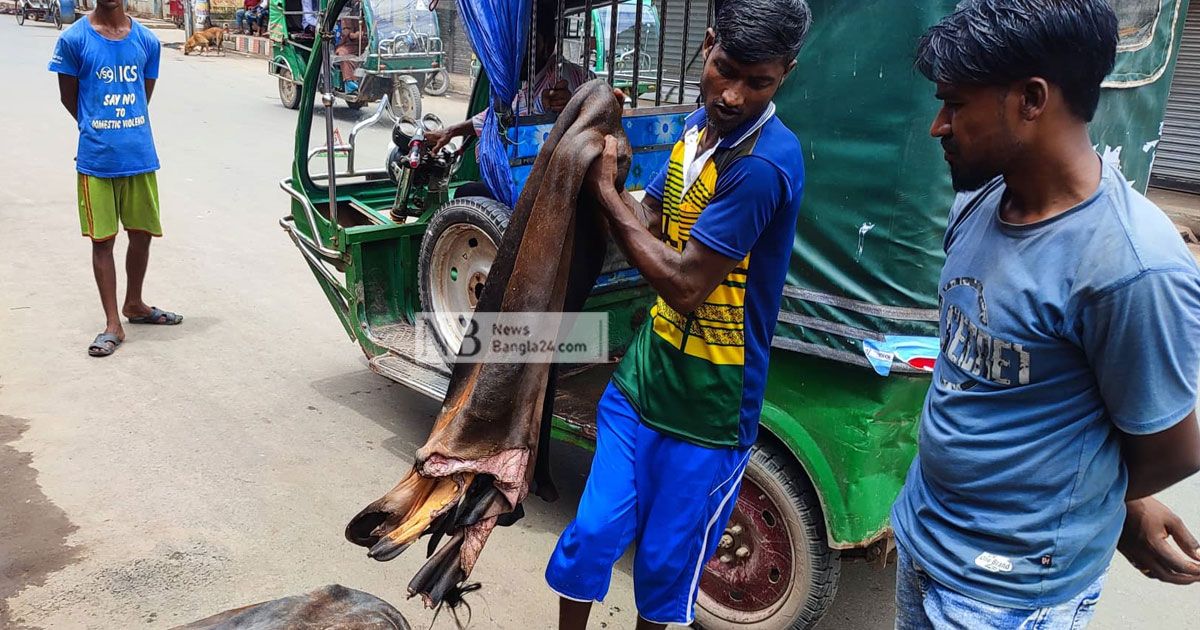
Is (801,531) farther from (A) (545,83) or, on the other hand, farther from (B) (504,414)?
(A) (545,83)

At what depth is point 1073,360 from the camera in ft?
4.88

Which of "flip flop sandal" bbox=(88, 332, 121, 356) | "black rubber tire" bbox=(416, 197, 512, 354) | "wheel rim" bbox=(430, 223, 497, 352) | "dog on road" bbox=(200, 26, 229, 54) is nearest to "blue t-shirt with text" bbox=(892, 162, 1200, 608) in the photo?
"black rubber tire" bbox=(416, 197, 512, 354)

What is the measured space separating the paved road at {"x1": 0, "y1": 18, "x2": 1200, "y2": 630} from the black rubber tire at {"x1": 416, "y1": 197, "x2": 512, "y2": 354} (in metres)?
0.73

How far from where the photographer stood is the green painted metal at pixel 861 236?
2.67 m

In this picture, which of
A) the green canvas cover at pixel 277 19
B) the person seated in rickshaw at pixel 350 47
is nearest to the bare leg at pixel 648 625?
the person seated in rickshaw at pixel 350 47

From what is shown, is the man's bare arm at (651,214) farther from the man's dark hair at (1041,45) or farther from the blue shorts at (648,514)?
the man's dark hair at (1041,45)

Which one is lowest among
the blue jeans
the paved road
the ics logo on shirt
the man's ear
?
the paved road

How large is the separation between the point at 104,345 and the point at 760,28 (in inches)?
184

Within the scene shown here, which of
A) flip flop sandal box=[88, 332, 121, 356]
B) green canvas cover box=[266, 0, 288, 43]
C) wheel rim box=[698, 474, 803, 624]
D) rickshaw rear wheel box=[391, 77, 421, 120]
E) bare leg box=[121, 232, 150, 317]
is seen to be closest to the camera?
wheel rim box=[698, 474, 803, 624]

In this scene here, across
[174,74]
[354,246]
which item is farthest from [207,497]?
[174,74]

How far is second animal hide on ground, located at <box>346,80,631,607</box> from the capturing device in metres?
2.21

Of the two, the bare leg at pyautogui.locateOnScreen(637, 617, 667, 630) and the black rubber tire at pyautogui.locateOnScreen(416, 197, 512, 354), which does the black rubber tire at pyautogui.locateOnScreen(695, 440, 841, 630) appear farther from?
the black rubber tire at pyautogui.locateOnScreen(416, 197, 512, 354)

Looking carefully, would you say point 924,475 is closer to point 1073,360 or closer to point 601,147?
point 1073,360

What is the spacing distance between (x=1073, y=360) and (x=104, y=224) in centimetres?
531
